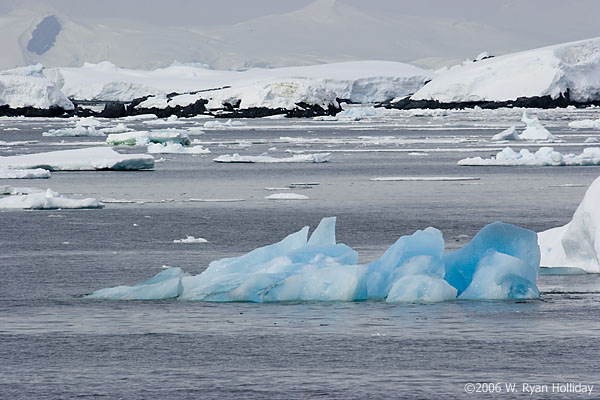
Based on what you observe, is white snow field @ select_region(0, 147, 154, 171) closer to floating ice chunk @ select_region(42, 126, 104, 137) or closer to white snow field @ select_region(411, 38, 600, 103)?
floating ice chunk @ select_region(42, 126, 104, 137)

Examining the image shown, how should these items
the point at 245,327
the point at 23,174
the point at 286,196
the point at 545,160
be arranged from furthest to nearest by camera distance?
the point at 545,160 → the point at 23,174 → the point at 286,196 → the point at 245,327

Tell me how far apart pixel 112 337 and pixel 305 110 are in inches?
3408

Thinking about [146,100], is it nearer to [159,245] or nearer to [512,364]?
[159,245]

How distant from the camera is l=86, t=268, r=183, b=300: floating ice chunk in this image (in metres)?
10.7

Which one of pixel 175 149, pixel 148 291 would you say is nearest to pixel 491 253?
pixel 148 291

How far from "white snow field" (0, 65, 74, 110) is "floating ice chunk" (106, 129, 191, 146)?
46622 millimetres

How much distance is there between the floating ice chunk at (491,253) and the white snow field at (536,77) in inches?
3840

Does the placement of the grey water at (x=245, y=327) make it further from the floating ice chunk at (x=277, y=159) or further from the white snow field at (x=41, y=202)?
the floating ice chunk at (x=277, y=159)

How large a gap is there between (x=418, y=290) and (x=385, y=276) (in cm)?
44

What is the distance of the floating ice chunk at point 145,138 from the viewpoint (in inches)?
1723

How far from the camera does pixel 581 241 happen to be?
11.9 meters

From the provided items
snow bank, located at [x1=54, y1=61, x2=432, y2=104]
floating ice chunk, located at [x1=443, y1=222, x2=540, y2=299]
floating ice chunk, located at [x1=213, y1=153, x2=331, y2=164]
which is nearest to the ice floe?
floating ice chunk, located at [x1=443, y1=222, x2=540, y2=299]

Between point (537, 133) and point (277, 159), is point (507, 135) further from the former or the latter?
point (277, 159)

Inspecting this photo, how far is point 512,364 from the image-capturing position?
26.0 ft
